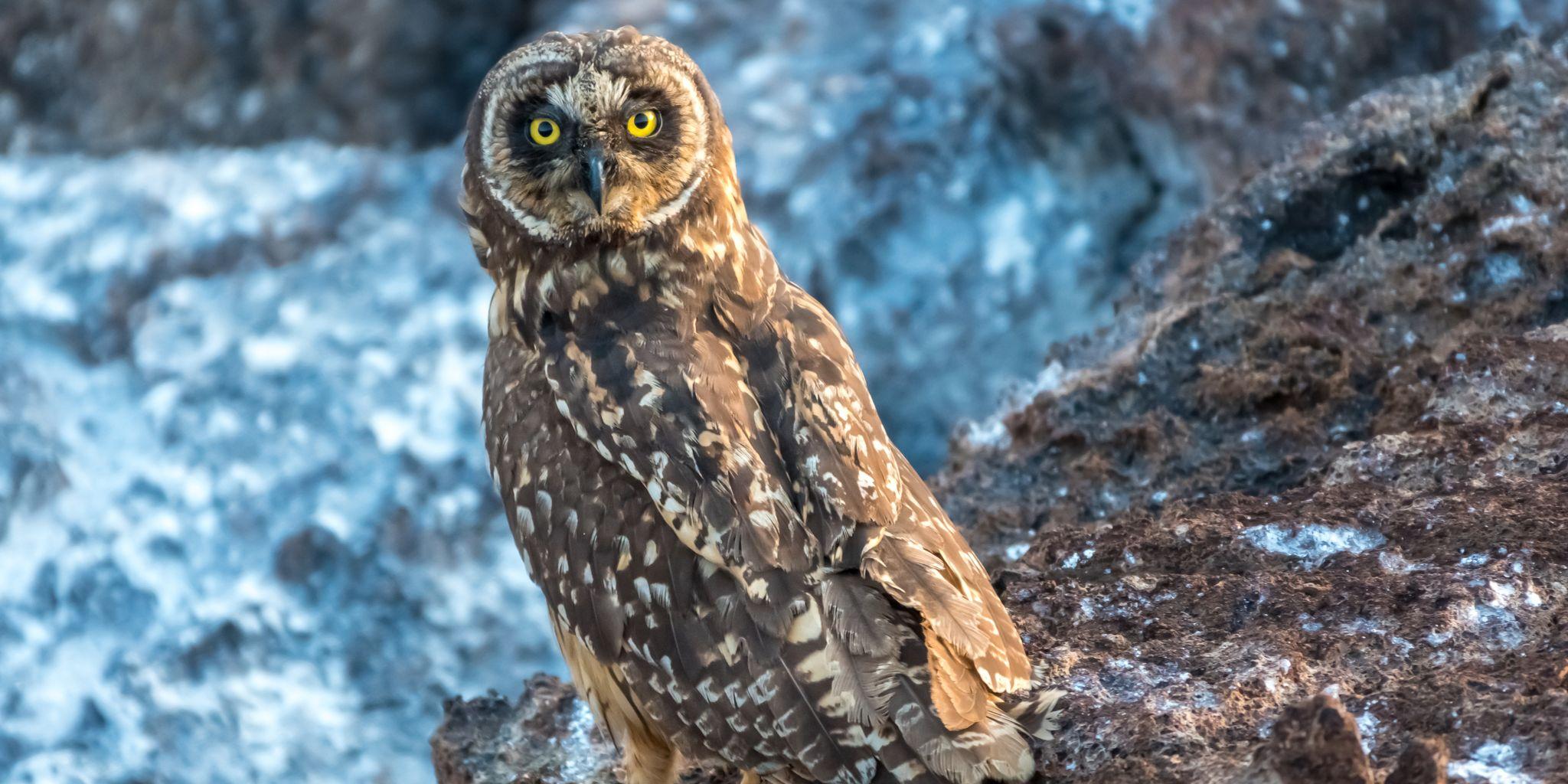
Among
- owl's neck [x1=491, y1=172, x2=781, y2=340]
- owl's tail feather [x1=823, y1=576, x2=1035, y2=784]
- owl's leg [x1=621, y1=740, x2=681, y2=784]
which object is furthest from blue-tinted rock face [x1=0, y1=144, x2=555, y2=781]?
owl's tail feather [x1=823, y1=576, x2=1035, y2=784]

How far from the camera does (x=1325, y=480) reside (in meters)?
3.48

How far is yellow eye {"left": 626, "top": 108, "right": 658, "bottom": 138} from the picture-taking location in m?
3.18

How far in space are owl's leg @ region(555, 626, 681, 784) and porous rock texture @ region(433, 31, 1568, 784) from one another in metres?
0.26

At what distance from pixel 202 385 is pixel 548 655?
6.48ft

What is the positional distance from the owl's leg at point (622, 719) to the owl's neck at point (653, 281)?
0.70 m

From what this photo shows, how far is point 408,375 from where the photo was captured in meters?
6.47

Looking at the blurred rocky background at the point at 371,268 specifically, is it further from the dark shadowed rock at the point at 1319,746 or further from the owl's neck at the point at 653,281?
the dark shadowed rock at the point at 1319,746

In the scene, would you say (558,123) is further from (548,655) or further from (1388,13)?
(1388,13)

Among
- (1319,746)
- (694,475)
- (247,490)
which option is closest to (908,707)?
(694,475)

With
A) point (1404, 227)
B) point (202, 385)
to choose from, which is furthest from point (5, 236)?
point (1404, 227)

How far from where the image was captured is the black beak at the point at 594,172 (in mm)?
3084

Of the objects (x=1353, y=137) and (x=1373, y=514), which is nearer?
(x=1373, y=514)

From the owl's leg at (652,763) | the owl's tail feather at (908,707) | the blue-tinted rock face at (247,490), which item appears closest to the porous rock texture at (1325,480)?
the owl's tail feather at (908,707)

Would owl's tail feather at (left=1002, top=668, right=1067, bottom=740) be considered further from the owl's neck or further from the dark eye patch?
the dark eye patch
